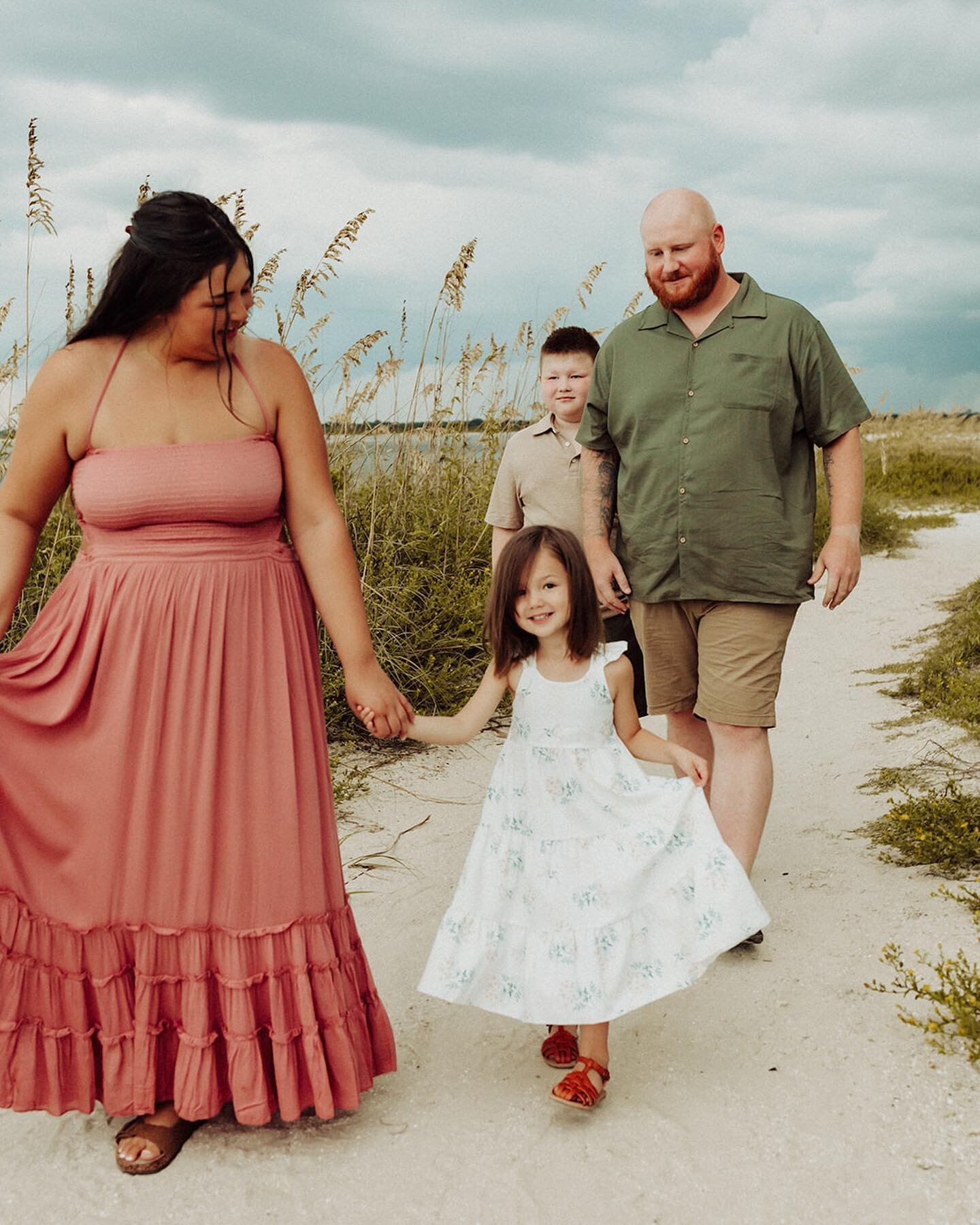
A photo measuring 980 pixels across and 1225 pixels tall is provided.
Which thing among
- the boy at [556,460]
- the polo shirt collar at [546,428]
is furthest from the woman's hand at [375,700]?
the polo shirt collar at [546,428]

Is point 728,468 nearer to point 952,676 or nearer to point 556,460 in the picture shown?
point 556,460

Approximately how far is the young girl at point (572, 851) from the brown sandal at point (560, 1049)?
15 centimetres

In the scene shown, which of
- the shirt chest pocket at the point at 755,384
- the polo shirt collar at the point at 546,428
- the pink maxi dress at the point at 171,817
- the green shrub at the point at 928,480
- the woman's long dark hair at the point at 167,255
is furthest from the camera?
the green shrub at the point at 928,480

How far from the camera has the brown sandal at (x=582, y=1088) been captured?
2662 mm

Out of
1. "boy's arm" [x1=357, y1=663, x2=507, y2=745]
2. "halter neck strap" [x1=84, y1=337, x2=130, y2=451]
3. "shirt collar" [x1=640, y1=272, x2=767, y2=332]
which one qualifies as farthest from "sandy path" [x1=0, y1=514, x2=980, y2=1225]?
"shirt collar" [x1=640, y1=272, x2=767, y2=332]

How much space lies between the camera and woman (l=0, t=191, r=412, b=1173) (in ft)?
7.95

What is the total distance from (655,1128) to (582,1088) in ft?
0.61

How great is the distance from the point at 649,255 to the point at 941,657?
13.4 ft

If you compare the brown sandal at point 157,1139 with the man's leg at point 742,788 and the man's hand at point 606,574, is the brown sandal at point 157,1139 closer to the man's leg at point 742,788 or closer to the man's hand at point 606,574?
the man's leg at point 742,788

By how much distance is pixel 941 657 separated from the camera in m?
6.75

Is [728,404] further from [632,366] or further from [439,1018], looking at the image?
[439,1018]

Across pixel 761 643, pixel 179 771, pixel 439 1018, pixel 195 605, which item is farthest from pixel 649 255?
pixel 439 1018

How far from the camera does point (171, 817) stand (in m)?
2.46

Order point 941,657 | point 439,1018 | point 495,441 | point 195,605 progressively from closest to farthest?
point 195,605 < point 439,1018 < point 941,657 < point 495,441
